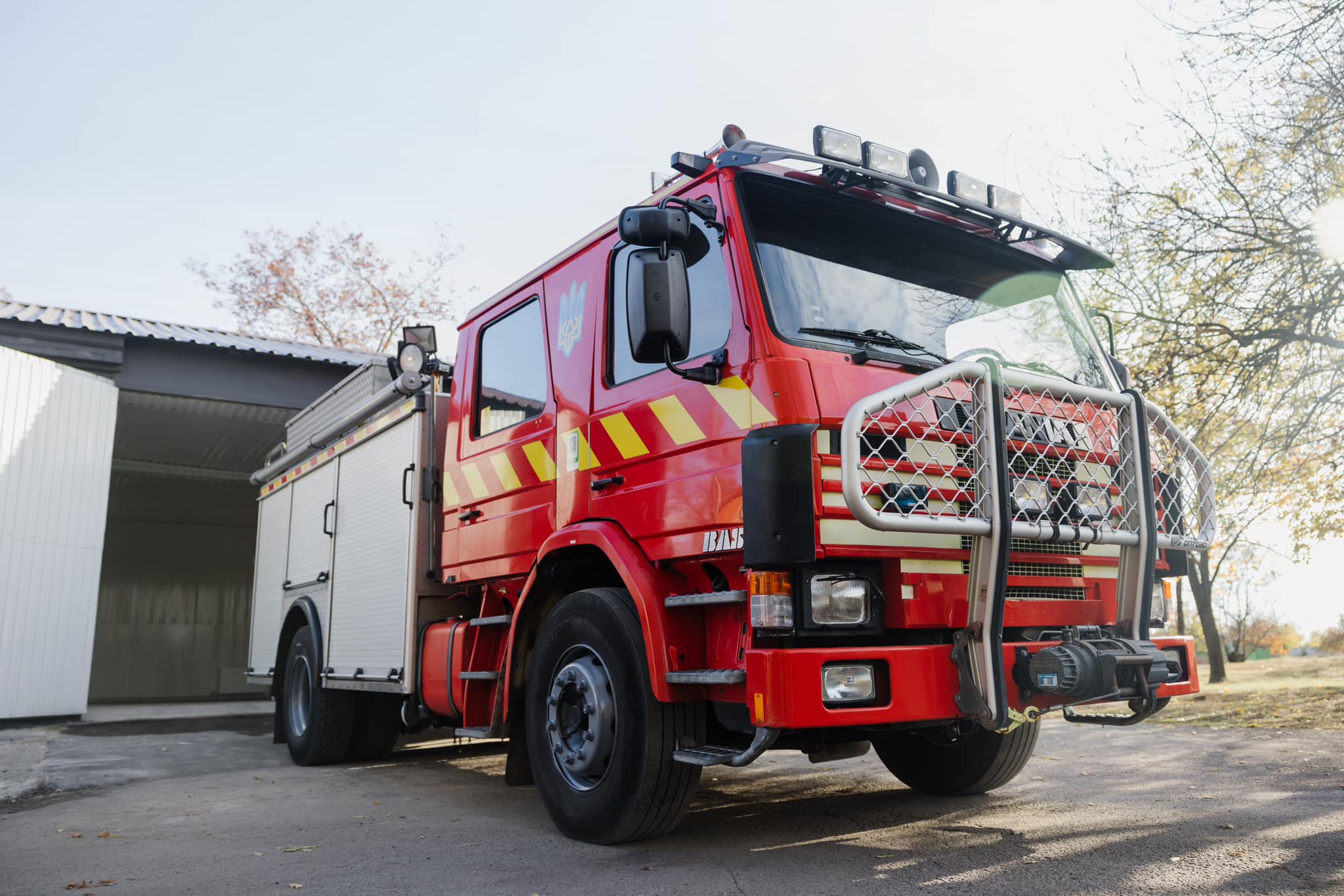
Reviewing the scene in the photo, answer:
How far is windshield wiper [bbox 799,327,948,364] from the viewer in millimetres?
3857

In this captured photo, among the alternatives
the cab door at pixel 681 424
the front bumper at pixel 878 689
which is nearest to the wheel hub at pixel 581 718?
the cab door at pixel 681 424

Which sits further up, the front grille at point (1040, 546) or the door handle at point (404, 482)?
the door handle at point (404, 482)

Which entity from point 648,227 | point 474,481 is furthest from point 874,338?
point 474,481

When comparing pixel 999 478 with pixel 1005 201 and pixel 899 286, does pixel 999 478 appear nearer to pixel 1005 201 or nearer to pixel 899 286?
pixel 899 286

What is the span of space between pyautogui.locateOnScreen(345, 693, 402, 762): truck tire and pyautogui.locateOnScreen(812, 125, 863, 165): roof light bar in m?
5.20

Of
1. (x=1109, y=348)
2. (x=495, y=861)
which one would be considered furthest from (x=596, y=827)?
(x=1109, y=348)

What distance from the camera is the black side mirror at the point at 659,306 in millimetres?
3666

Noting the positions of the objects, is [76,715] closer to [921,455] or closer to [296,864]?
[296,864]

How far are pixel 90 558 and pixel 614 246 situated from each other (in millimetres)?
9607

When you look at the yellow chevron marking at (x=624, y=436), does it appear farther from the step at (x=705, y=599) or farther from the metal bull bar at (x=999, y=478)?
the metal bull bar at (x=999, y=478)

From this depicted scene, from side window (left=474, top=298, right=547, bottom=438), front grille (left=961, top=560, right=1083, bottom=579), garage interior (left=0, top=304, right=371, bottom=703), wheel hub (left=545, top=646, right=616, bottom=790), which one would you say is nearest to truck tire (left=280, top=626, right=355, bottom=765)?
side window (left=474, top=298, right=547, bottom=438)

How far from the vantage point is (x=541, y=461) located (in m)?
4.89

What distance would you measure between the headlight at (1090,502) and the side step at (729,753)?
1.37 metres

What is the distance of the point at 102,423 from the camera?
1183cm
